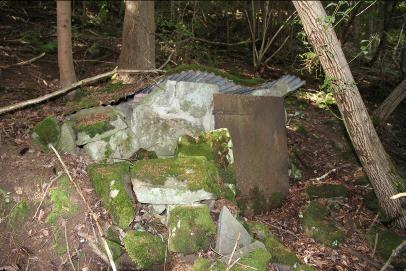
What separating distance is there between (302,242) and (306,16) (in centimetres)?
312

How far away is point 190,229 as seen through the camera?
4379 millimetres

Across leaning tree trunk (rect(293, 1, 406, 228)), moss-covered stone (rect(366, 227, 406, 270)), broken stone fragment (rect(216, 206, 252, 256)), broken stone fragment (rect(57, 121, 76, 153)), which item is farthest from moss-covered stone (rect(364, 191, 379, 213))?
broken stone fragment (rect(57, 121, 76, 153))

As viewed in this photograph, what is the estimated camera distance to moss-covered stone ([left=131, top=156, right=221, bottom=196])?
4.65 m

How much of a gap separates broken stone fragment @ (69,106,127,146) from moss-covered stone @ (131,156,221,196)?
0.88 metres

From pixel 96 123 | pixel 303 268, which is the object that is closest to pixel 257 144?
pixel 303 268

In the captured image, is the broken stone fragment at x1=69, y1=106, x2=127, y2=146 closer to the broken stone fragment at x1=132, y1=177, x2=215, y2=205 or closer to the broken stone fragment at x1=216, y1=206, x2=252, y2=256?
the broken stone fragment at x1=132, y1=177, x2=215, y2=205

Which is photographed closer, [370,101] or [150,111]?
[150,111]

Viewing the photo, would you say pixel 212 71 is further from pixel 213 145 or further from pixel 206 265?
pixel 206 265

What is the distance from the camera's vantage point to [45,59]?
9016 mm

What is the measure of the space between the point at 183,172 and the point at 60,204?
1.52 m

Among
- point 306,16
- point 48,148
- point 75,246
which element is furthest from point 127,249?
→ point 306,16

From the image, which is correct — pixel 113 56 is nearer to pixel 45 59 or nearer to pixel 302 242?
pixel 45 59

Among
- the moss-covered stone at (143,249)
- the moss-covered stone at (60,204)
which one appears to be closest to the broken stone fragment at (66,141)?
the moss-covered stone at (60,204)

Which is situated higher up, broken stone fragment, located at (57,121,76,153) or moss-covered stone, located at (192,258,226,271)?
Result: broken stone fragment, located at (57,121,76,153)
